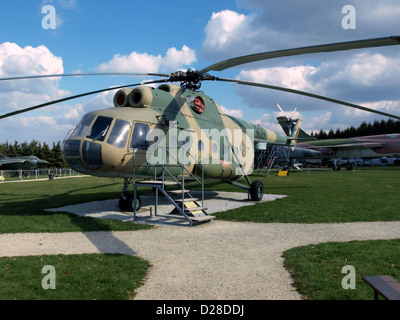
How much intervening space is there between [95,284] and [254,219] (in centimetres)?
636

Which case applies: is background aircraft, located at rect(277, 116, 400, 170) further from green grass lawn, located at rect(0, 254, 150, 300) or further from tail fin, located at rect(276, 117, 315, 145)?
green grass lawn, located at rect(0, 254, 150, 300)

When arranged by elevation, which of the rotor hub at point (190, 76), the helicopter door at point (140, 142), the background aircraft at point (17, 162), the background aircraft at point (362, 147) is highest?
the rotor hub at point (190, 76)

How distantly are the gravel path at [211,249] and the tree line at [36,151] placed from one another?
225ft

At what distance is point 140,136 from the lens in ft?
35.6

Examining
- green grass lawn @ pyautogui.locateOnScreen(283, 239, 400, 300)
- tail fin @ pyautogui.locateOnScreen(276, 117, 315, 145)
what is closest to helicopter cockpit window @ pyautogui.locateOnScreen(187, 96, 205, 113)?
green grass lawn @ pyautogui.locateOnScreen(283, 239, 400, 300)

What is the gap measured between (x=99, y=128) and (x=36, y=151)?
8187 centimetres

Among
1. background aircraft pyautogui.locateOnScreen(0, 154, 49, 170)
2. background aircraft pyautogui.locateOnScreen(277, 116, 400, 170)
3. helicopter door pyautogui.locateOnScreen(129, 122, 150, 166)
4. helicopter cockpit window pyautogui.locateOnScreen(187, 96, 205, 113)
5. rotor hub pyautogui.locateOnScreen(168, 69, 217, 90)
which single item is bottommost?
background aircraft pyautogui.locateOnScreen(0, 154, 49, 170)

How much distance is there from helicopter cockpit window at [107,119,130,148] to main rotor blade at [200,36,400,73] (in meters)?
3.35

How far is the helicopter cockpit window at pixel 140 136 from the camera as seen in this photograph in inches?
421

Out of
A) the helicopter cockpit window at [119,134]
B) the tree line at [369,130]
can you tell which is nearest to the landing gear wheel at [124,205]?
the helicopter cockpit window at [119,134]

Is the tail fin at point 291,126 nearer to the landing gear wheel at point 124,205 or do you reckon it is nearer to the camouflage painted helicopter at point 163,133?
the camouflage painted helicopter at point 163,133

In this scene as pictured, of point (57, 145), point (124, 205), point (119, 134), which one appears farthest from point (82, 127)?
point (57, 145)

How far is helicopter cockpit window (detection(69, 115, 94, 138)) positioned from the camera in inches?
403
